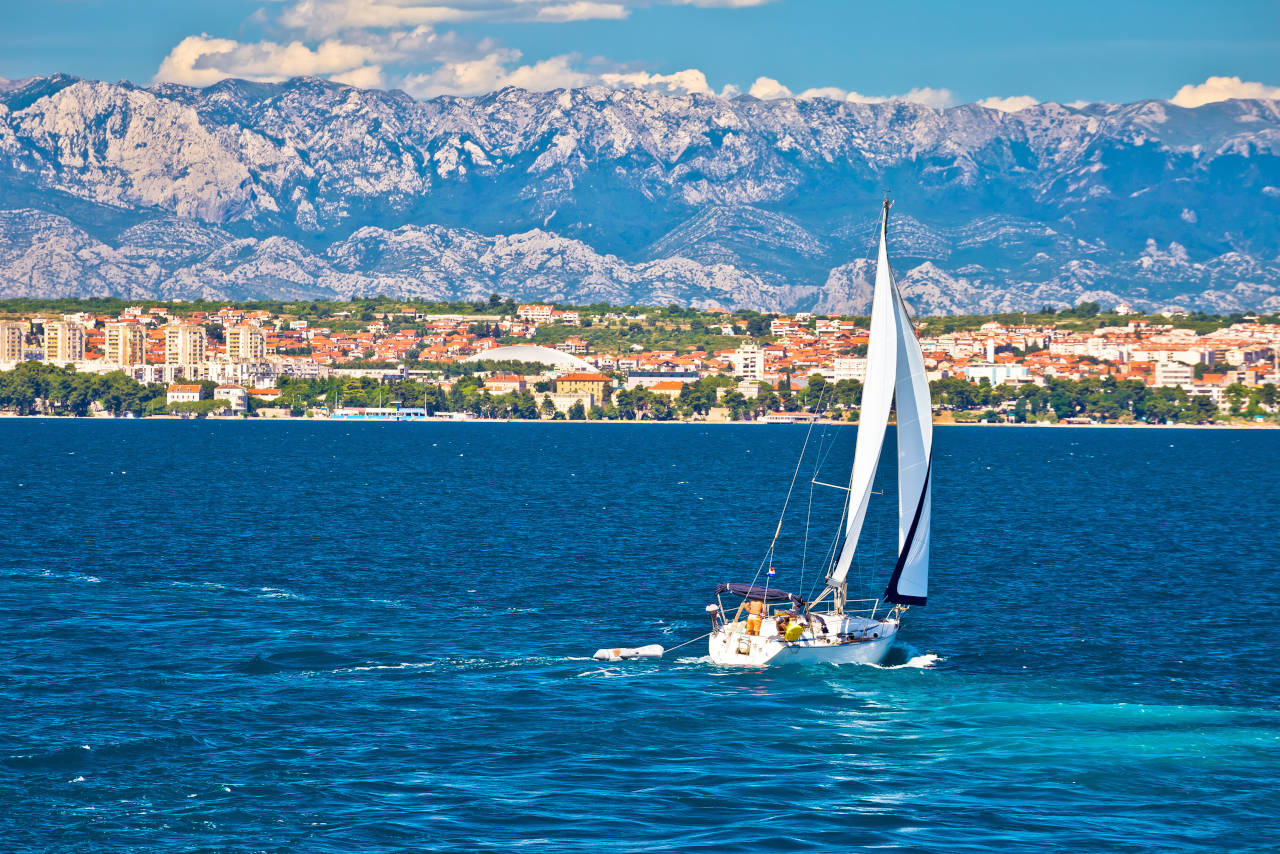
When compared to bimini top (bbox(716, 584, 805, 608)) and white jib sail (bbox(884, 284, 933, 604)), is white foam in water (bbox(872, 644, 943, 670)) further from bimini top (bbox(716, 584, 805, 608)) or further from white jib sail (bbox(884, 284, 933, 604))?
bimini top (bbox(716, 584, 805, 608))

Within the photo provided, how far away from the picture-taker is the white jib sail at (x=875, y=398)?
46344 mm

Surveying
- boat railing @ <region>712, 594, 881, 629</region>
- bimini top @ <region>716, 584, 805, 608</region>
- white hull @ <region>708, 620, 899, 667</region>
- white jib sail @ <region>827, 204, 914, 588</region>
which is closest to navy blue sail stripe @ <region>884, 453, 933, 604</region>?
white hull @ <region>708, 620, 899, 667</region>

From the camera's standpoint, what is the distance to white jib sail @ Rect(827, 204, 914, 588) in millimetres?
46344

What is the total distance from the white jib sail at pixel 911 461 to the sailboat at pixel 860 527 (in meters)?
0.03

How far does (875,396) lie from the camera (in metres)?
46.8

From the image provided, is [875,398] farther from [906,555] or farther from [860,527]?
[906,555]

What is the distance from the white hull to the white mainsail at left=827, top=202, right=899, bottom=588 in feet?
7.47

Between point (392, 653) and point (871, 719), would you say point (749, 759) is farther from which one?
point (392, 653)

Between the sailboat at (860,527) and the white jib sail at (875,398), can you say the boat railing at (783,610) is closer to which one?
the sailboat at (860,527)

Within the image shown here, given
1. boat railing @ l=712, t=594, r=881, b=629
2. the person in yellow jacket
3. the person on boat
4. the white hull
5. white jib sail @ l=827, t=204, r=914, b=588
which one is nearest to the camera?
white jib sail @ l=827, t=204, r=914, b=588

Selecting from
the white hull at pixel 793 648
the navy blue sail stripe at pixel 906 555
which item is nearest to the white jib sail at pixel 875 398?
the navy blue sail stripe at pixel 906 555

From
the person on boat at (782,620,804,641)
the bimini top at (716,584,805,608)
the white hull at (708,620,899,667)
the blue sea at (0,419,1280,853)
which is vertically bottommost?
the blue sea at (0,419,1280,853)

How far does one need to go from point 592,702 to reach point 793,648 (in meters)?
7.43

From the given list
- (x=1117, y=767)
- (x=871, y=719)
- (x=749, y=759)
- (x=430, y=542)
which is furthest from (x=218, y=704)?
(x=430, y=542)
